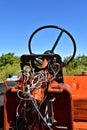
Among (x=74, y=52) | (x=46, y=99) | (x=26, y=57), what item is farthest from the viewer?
(x=74, y=52)

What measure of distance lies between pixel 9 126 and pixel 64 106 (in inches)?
33.0

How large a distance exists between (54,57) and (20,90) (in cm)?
70

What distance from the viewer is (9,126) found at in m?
5.39

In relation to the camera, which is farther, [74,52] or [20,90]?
[74,52]

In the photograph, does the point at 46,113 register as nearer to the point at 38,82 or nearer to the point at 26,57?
the point at 38,82

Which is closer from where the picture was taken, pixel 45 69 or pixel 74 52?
pixel 45 69

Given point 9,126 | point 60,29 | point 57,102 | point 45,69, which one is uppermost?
point 60,29

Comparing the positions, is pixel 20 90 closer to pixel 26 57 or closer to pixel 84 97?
pixel 26 57

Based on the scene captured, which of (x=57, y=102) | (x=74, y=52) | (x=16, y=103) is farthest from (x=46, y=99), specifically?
(x=74, y=52)

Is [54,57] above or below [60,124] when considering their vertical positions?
above

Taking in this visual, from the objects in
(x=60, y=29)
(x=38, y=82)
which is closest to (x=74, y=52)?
(x=60, y=29)

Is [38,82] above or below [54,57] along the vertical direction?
below

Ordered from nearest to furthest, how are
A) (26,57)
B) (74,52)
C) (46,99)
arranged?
(46,99) < (26,57) < (74,52)

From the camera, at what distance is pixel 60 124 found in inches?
206
